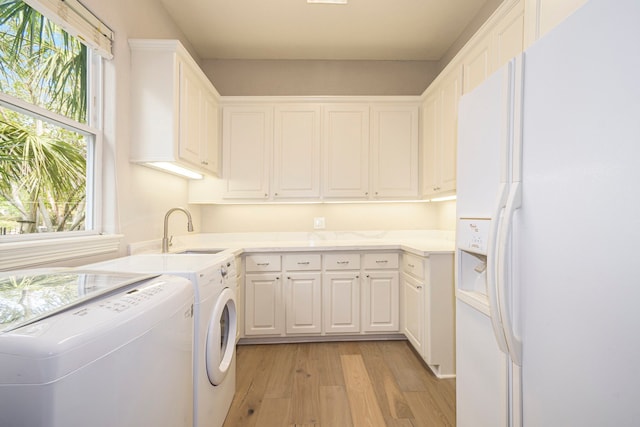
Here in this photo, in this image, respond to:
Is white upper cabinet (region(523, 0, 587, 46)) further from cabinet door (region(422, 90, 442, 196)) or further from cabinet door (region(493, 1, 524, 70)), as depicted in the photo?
cabinet door (region(422, 90, 442, 196))

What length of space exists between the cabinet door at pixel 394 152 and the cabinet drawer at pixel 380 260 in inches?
24.4

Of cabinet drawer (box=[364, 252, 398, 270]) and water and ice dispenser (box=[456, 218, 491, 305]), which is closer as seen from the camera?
water and ice dispenser (box=[456, 218, 491, 305])

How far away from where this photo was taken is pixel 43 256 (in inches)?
51.5

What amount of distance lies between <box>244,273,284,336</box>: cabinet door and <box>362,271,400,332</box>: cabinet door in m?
0.77

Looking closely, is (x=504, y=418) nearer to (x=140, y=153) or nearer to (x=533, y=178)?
(x=533, y=178)

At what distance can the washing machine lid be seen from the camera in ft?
2.06

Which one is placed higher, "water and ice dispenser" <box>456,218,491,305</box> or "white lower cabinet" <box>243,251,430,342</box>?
"water and ice dispenser" <box>456,218,491,305</box>

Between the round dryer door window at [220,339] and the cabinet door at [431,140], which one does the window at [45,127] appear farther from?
the cabinet door at [431,140]

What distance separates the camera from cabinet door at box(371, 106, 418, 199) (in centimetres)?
295

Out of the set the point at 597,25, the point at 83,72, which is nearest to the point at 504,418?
the point at 597,25

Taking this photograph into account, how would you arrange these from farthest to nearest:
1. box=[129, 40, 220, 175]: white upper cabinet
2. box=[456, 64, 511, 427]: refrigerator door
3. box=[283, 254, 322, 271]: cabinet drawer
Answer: box=[283, 254, 322, 271]: cabinet drawer
box=[129, 40, 220, 175]: white upper cabinet
box=[456, 64, 511, 427]: refrigerator door

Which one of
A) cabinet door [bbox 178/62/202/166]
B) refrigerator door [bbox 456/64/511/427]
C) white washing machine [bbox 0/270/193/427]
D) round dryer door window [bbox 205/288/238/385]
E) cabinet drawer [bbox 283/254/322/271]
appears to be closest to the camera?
white washing machine [bbox 0/270/193/427]

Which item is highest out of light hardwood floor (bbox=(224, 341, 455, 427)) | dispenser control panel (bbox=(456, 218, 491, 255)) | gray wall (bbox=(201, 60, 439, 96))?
gray wall (bbox=(201, 60, 439, 96))

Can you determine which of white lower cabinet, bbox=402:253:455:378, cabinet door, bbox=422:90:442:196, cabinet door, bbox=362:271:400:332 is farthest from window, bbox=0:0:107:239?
cabinet door, bbox=422:90:442:196
